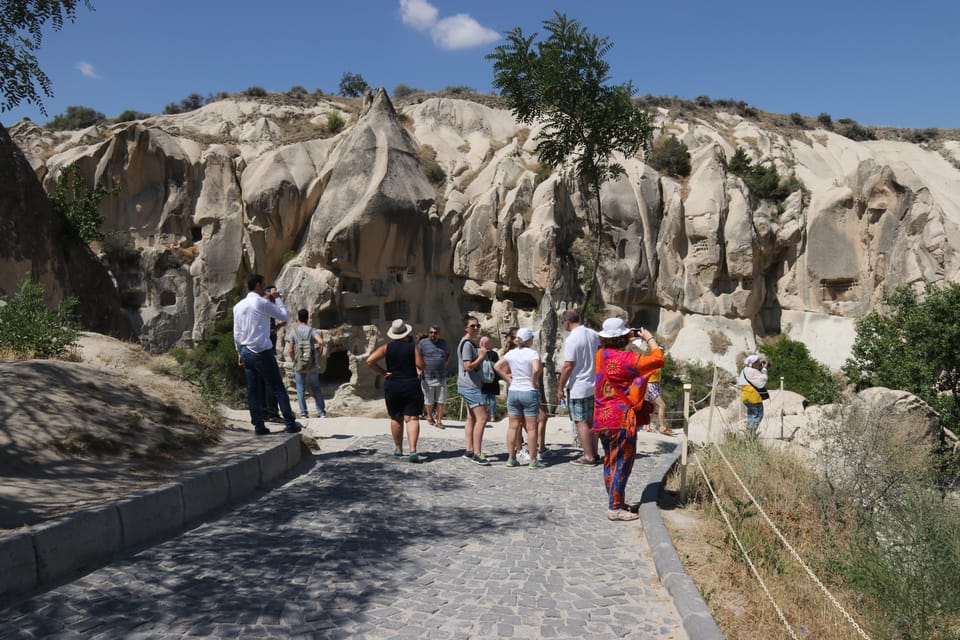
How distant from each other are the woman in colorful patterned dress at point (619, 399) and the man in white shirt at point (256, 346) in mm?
3834

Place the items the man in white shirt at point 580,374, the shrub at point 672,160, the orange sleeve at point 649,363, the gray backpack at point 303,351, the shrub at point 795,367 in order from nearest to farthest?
the orange sleeve at point 649,363 < the man in white shirt at point 580,374 < the gray backpack at point 303,351 < the shrub at point 795,367 < the shrub at point 672,160

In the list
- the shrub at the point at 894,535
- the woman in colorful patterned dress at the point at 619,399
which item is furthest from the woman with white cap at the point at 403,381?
the shrub at the point at 894,535

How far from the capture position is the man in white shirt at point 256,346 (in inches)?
285

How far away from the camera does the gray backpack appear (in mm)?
9602

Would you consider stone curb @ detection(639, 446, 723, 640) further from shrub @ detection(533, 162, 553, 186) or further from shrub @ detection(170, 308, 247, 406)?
shrub @ detection(533, 162, 553, 186)

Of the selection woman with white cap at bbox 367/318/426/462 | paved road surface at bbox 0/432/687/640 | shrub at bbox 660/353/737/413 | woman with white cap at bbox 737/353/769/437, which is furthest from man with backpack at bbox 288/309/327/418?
shrub at bbox 660/353/737/413

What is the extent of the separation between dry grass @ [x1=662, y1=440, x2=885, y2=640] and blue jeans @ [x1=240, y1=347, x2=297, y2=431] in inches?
171

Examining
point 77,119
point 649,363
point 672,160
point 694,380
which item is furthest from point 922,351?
point 77,119

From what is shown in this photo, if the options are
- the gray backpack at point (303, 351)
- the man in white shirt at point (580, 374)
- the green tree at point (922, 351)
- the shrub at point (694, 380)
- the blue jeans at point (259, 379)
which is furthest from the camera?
the shrub at point (694, 380)

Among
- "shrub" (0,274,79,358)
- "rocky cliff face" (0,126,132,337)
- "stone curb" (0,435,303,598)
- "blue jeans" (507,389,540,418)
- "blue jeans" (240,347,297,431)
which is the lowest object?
"stone curb" (0,435,303,598)

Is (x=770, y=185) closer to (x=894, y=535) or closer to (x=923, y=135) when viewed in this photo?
(x=923, y=135)

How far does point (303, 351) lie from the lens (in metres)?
9.69

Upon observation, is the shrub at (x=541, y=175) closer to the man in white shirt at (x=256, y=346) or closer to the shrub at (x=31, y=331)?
the man in white shirt at (x=256, y=346)

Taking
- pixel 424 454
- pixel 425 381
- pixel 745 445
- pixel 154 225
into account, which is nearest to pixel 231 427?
pixel 424 454
